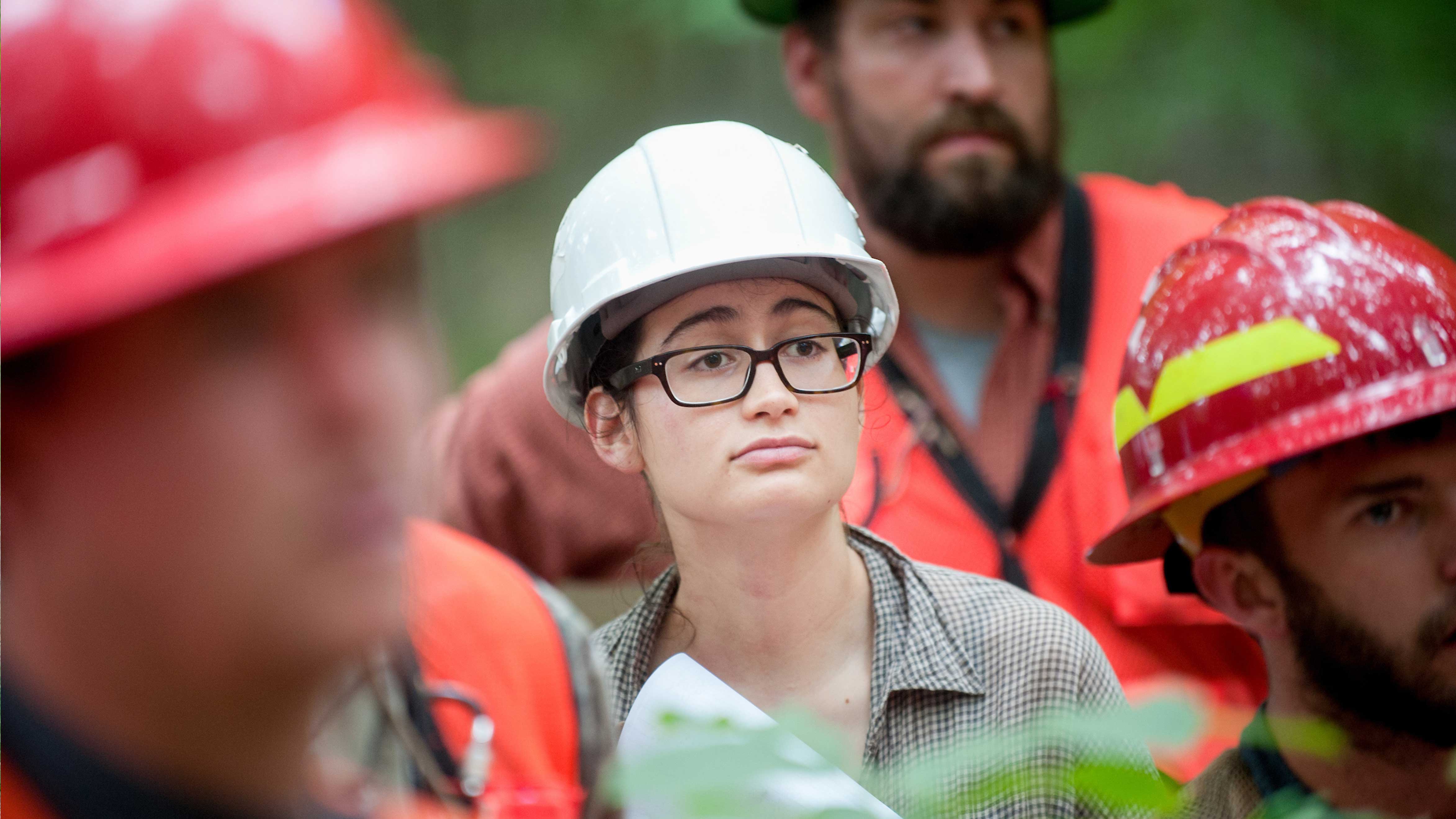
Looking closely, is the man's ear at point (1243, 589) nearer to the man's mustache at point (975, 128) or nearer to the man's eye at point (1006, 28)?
the man's mustache at point (975, 128)

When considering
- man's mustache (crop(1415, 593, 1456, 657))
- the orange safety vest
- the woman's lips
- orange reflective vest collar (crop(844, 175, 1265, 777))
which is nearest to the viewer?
the orange safety vest

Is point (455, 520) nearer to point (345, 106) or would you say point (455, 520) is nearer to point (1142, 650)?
point (1142, 650)

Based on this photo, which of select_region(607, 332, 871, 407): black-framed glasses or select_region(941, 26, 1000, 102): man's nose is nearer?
select_region(607, 332, 871, 407): black-framed glasses

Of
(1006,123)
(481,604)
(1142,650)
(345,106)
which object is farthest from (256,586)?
(1006,123)

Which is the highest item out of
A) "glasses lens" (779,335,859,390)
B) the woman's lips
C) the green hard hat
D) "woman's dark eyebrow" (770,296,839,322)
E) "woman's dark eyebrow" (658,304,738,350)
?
the green hard hat

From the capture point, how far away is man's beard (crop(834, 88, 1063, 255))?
313cm

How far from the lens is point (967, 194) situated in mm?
3139

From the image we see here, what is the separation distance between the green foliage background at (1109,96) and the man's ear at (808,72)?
992 mm

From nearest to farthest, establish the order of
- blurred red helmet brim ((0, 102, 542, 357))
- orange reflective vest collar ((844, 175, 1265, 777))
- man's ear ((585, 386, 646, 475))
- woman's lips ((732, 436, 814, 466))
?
blurred red helmet brim ((0, 102, 542, 357)) < woman's lips ((732, 436, 814, 466)) < man's ear ((585, 386, 646, 475)) < orange reflective vest collar ((844, 175, 1265, 777))

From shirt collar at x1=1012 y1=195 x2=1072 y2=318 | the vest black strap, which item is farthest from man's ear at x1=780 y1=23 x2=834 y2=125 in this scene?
the vest black strap

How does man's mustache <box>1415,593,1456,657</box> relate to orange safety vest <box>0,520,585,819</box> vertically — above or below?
above

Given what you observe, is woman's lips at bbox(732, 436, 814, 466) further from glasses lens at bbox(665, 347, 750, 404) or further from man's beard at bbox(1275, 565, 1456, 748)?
man's beard at bbox(1275, 565, 1456, 748)

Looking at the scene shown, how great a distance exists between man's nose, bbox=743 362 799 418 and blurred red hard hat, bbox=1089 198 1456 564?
0.60 meters

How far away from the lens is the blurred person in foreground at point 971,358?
2768mm
